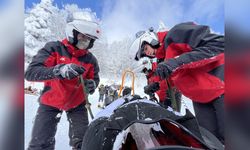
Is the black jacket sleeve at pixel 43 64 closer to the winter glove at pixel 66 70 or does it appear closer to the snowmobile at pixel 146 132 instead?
the winter glove at pixel 66 70

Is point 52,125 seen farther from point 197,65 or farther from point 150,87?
point 197,65

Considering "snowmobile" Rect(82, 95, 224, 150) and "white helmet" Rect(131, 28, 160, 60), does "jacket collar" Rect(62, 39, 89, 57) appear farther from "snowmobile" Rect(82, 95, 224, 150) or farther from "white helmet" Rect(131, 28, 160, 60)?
"snowmobile" Rect(82, 95, 224, 150)

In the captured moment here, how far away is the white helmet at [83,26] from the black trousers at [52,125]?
0.89ft

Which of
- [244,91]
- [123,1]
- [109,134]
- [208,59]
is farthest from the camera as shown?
[123,1]

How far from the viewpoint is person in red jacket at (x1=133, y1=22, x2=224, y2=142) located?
784mm

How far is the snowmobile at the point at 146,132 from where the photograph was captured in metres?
0.42

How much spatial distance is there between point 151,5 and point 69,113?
22.9 inches

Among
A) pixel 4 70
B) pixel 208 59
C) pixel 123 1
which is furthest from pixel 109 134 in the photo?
pixel 123 1

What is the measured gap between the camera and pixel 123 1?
4.06 feet

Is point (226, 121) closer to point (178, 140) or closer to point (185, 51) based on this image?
point (178, 140)

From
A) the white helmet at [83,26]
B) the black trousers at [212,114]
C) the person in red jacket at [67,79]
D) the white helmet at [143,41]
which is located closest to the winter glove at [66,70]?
the person in red jacket at [67,79]

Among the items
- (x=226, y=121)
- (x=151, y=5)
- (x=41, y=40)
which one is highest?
(x=151, y=5)

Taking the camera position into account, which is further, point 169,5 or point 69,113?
point 169,5

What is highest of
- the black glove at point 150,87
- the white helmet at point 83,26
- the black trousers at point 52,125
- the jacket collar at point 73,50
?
the white helmet at point 83,26
